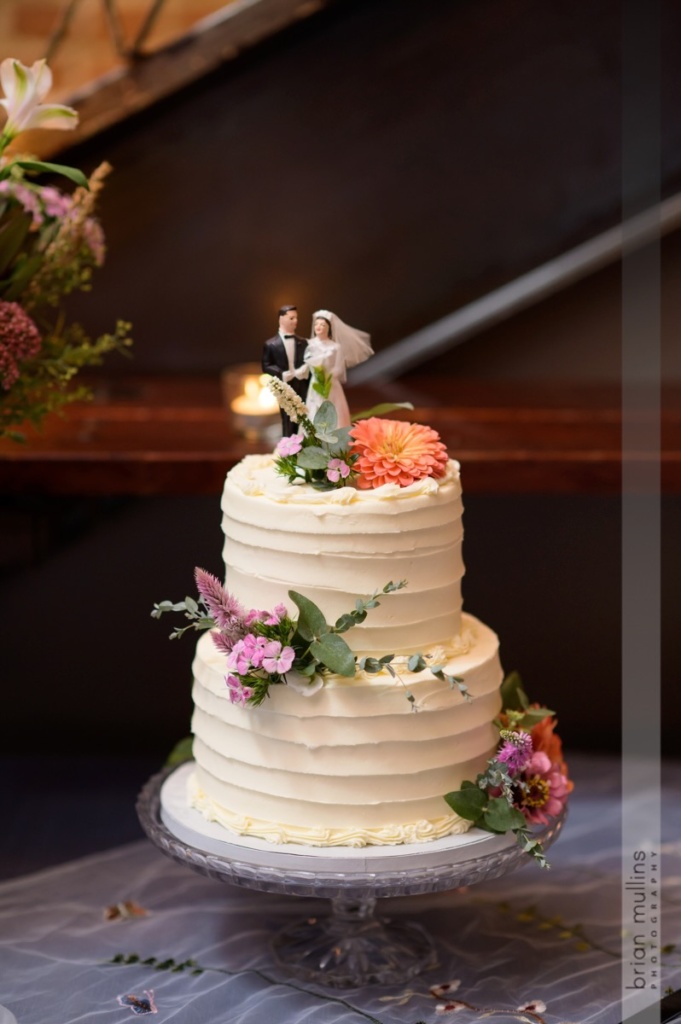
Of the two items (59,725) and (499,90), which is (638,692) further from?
(499,90)

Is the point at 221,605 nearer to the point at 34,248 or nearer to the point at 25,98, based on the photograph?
the point at 34,248

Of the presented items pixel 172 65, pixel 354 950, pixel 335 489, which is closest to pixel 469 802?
pixel 354 950

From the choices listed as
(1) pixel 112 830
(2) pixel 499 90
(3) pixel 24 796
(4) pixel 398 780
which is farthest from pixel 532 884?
(2) pixel 499 90

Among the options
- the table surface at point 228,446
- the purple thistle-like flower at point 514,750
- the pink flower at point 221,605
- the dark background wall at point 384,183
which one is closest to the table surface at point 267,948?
the purple thistle-like flower at point 514,750

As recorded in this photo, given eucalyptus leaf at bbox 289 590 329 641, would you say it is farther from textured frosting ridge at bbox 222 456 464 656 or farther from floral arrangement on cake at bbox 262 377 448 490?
floral arrangement on cake at bbox 262 377 448 490

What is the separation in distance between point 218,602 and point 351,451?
13.6 inches

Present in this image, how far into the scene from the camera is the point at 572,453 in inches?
125

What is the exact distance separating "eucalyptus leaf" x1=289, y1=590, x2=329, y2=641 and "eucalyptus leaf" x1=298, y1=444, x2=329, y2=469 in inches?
8.5

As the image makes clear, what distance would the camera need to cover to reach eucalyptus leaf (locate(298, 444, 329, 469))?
6.82ft

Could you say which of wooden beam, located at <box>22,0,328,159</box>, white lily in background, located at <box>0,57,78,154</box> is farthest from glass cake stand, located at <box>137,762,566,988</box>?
wooden beam, located at <box>22,0,328,159</box>

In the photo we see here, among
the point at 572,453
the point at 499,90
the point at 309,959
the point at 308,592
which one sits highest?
the point at 499,90

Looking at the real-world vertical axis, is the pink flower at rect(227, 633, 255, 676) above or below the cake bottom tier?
above

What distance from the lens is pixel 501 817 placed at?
2.10 meters

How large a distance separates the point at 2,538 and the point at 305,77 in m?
2.14
